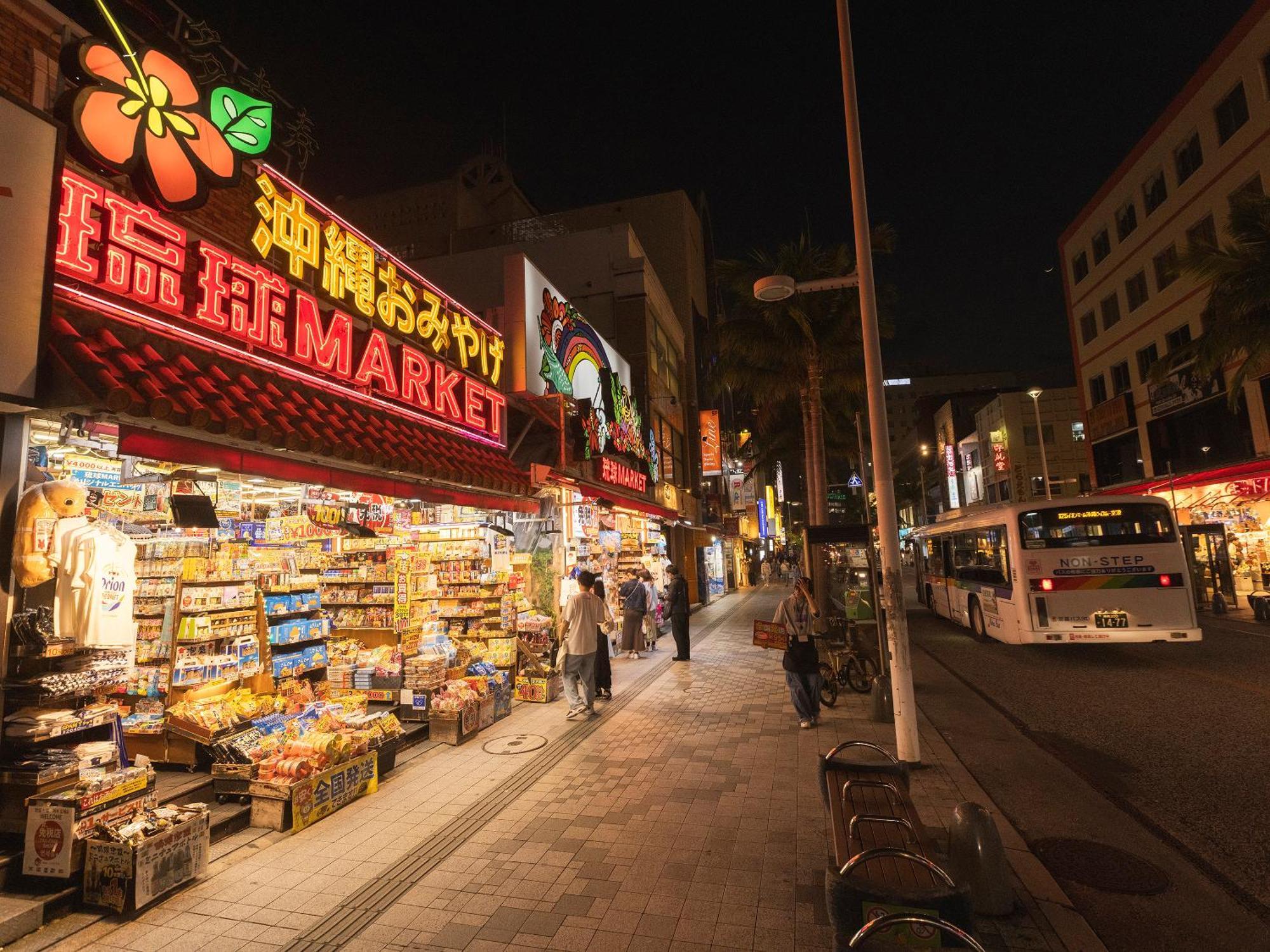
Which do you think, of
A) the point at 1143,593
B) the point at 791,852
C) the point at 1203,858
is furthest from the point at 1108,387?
the point at 791,852

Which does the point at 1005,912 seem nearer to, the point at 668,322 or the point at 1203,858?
the point at 1203,858

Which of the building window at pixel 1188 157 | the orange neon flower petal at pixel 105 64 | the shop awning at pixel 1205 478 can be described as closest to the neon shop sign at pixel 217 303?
the orange neon flower petal at pixel 105 64

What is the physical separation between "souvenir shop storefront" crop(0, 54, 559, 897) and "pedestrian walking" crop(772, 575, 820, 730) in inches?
177

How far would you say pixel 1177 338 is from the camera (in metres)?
25.0

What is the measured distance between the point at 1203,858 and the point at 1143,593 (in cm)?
873

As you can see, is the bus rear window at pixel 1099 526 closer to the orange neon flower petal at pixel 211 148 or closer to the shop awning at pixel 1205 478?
the shop awning at pixel 1205 478

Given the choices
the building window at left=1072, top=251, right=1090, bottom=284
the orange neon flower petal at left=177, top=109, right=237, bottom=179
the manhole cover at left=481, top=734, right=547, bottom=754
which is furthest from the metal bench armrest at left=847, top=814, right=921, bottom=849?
the building window at left=1072, top=251, right=1090, bottom=284

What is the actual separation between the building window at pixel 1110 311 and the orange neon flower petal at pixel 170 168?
36660 millimetres

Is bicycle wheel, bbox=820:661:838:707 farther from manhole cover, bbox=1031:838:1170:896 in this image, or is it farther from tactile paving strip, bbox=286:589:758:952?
manhole cover, bbox=1031:838:1170:896

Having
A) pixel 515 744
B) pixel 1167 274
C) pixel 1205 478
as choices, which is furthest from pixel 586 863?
pixel 1205 478

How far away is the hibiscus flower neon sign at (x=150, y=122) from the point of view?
5.19 metres

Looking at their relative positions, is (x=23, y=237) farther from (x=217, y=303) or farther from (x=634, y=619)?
(x=634, y=619)

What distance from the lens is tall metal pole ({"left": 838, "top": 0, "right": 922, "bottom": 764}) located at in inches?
262

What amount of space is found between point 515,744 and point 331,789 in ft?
8.62
